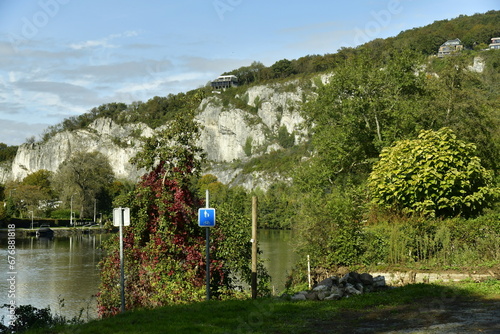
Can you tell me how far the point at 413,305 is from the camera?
1084cm

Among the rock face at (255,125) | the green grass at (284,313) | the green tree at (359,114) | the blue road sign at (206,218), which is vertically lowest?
the green grass at (284,313)

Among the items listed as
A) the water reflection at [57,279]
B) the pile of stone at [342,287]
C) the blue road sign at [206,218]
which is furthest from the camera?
the water reflection at [57,279]

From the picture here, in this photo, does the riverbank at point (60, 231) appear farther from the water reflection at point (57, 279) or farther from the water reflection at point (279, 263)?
the water reflection at point (279, 263)

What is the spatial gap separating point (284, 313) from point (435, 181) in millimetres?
10280

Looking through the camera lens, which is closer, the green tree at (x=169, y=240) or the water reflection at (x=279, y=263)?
the green tree at (x=169, y=240)

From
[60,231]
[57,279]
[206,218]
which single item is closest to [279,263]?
[57,279]

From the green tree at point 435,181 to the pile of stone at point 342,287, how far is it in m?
5.39

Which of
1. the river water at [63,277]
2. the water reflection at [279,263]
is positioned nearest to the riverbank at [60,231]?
the river water at [63,277]

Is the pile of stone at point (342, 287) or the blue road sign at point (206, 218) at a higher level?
the blue road sign at point (206, 218)

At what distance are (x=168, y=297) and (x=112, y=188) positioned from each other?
10043cm

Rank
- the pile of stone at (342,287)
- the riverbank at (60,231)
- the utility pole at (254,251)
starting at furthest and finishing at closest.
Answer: the riverbank at (60,231)
the utility pole at (254,251)
the pile of stone at (342,287)

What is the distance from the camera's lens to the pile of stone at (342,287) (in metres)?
12.1

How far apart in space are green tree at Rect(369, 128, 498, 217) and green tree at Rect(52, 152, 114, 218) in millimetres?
80002

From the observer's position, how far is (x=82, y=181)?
9456 cm
